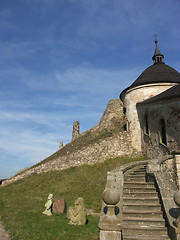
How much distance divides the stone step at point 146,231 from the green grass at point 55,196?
1.27 meters

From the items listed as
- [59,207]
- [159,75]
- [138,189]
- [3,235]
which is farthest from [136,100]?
[3,235]

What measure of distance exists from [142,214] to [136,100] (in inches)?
568

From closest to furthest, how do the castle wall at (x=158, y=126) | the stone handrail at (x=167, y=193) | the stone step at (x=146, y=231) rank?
the stone handrail at (x=167, y=193)
the stone step at (x=146, y=231)
the castle wall at (x=158, y=126)

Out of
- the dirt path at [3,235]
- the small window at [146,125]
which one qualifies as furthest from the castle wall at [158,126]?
the dirt path at [3,235]

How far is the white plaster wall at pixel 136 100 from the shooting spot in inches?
742

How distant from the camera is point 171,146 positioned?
535 inches

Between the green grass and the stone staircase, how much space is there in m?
1.35

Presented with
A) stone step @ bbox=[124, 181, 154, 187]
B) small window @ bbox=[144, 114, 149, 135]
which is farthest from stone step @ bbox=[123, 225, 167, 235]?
small window @ bbox=[144, 114, 149, 135]

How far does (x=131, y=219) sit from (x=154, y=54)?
21.7 metres

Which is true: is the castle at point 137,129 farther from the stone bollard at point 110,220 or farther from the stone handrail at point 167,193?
the stone bollard at point 110,220

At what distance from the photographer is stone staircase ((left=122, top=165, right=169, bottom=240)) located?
616cm

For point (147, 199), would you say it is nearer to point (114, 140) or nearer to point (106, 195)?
point (106, 195)

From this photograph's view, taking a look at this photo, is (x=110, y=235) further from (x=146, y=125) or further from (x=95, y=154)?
(x=95, y=154)

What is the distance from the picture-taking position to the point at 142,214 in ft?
22.8
